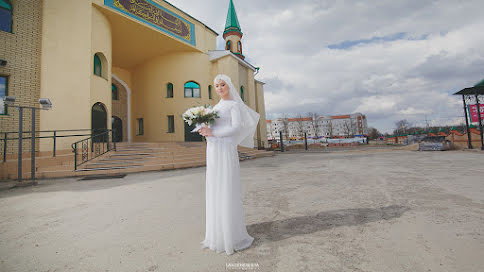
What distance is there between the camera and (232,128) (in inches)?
89.5

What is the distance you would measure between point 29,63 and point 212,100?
1091 cm

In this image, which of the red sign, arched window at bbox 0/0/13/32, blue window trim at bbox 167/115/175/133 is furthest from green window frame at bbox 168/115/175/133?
the red sign

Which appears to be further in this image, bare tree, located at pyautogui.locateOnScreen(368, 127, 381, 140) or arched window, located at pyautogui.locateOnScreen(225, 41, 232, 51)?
bare tree, located at pyautogui.locateOnScreen(368, 127, 381, 140)

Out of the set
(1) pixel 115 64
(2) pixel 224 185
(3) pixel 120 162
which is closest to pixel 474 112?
(2) pixel 224 185

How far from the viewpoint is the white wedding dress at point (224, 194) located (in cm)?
212

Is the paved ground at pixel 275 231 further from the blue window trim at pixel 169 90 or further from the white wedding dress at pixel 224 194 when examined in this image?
the blue window trim at pixel 169 90

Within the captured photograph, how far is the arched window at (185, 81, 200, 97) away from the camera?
16734 mm

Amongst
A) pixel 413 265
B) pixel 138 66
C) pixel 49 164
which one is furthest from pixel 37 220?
pixel 138 66

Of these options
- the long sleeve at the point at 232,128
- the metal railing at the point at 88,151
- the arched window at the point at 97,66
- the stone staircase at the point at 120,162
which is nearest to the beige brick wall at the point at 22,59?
the stone staircase at the point at 120,162

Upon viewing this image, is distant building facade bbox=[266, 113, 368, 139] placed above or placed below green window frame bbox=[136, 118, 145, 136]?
above

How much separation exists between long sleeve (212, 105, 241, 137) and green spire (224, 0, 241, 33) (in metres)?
20.7

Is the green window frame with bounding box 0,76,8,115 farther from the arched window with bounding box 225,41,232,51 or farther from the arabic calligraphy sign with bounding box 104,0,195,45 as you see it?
the arched window with bounding box 225,41,232,51

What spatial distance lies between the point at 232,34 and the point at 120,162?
55.0ft

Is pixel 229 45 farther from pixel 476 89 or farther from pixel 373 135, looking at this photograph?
pixel 373 135
